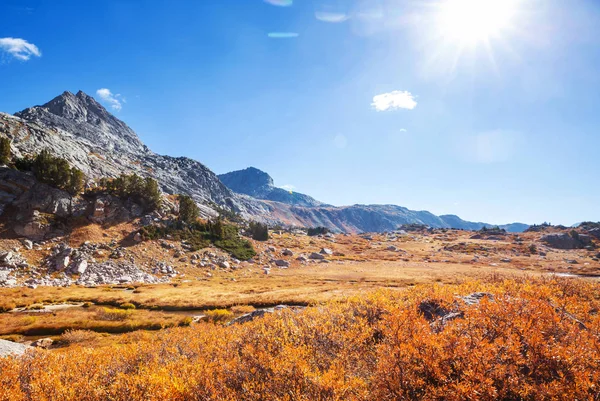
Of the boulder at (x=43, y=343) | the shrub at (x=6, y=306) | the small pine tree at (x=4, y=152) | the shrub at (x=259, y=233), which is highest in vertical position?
the small pine tree at (x=4, y=152)

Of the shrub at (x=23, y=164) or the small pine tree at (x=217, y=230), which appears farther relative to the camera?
the small pine tree at (x=217, y=230)

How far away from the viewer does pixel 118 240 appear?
175 feet

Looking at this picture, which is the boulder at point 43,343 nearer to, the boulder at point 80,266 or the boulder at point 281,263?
the boulder at point 80,266

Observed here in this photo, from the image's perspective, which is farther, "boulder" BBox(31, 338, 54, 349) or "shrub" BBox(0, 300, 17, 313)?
"shrub" BBox(0, 300, 17, 313)

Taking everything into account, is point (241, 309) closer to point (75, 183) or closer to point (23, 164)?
point (75, 183)

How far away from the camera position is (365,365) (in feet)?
23.8

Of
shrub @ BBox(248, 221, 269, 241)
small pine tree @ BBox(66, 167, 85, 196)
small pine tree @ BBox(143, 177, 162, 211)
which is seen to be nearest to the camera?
small pine tree @ BBox(66, 167, 85, 196)

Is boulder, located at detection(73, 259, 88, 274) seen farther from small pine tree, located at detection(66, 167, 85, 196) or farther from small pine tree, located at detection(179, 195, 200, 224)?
small pine tree, located at detection(179, 195, 200, 224)

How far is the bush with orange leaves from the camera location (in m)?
5.58

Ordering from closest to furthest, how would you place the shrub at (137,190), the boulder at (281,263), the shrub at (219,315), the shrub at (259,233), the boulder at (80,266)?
1. the shrub at (219,315)
2. the boulder at (80,266)
3. the shrub at (137,190)
4. the boulder at (281,263)
5. the shrub at (259,233)

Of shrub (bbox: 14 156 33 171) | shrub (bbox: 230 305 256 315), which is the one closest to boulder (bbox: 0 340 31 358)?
→ shrub (bbox: 230 305 256 315)

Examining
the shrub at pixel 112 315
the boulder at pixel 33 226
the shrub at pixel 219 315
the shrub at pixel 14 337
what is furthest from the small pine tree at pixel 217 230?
the shrub at pixel 14 337

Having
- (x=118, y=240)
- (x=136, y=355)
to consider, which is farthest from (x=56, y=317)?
(x=118, y=240)

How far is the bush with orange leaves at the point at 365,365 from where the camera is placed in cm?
558
